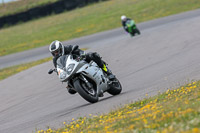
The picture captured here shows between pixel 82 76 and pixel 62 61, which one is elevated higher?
pixel 62 61

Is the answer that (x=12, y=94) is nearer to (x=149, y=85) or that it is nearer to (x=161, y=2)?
(x=149, y=85)

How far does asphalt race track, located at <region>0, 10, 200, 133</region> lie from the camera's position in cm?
919

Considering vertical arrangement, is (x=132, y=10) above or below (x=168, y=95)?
above

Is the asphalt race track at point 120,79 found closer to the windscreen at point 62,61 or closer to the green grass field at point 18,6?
the windscreen at point 62,61

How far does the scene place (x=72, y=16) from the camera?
125 ft

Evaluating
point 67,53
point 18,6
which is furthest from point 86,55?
point 18,6

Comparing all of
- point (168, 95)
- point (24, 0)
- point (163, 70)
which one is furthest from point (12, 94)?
point (24, 0)

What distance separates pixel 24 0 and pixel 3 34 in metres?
8.36

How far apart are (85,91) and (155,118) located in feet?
11.7

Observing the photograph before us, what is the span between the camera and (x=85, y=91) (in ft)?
29.8

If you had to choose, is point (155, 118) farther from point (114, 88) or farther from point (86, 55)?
point (114, 88)

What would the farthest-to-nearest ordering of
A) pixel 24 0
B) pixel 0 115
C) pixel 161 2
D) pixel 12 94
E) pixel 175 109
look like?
pixel 24 0 < pixel 161 2 < pixel 12 94 < pixel 0 115 < pixel 175 109

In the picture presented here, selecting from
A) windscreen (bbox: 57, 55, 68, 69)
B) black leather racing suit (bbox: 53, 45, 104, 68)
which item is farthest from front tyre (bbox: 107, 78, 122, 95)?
windscreen (bbox: 57, 55, 68, 69)

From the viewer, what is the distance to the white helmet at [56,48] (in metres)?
9.53
